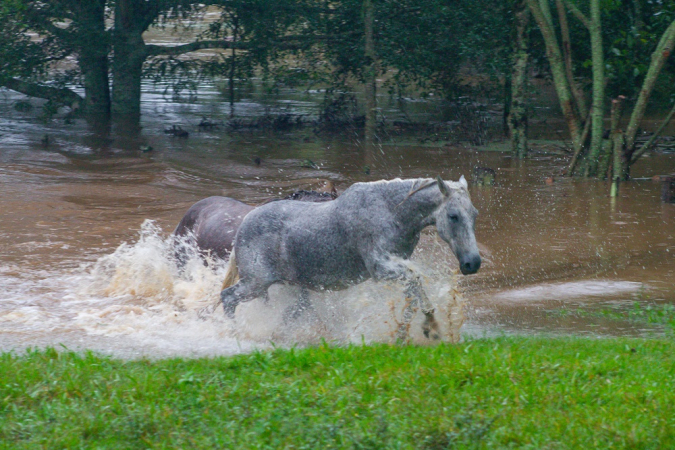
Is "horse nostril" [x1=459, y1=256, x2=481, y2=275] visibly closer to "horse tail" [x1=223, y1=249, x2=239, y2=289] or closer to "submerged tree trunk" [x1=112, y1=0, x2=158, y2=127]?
"horse tail" [x1=223, y1=249, x2=239, y2=289]

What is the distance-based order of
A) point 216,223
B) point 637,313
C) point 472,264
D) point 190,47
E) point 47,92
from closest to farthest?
point 472,264 → point 637,313 → point 216,223 → point 47,92 → point 190,47

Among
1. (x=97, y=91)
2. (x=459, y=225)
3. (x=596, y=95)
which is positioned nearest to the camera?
(x=459, y=225)

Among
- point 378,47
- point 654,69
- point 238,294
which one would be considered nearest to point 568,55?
point 654,69

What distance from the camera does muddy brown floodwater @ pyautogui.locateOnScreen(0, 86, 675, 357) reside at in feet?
22.8

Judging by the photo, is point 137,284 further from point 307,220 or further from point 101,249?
point 307,220

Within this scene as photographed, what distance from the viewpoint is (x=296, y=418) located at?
14.1 feet

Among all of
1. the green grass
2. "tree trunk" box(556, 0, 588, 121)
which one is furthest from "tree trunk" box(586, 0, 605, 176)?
the green grass

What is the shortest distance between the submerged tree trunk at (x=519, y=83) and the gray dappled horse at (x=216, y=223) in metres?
9.71

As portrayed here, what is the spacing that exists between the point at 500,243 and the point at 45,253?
20.0ft

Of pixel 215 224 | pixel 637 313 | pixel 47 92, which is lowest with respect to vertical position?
pixel 637 313

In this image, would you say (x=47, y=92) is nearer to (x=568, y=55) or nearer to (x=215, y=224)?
(x=568, y=55)

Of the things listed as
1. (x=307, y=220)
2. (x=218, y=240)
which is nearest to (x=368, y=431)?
(x=307, y=220)

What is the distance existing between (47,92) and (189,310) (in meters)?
13.8

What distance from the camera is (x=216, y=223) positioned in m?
8.22
